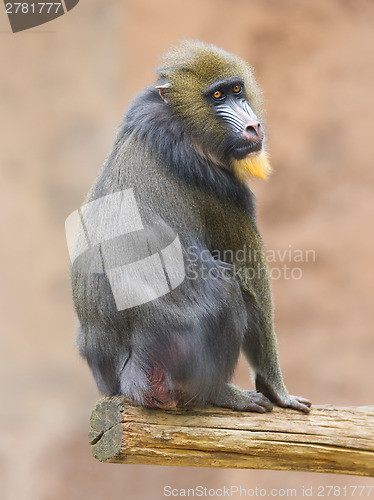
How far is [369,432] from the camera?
4.05 m

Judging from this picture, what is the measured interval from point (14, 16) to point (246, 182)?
5093 millimetres

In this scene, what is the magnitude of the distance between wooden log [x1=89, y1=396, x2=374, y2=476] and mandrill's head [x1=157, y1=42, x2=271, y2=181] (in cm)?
160

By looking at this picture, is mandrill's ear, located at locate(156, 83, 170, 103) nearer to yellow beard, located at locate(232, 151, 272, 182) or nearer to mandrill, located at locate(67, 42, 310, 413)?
mandrill, located at locate(67, 42, 310, 413)

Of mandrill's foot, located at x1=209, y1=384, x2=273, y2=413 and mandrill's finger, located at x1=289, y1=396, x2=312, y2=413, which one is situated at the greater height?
mandrill's foot, located at x1=209, y1=384, x2=273, y2=413

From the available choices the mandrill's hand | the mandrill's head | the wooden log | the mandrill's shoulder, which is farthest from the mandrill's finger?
the mandrill's head

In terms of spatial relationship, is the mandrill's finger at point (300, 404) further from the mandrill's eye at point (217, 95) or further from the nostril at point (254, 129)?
the mandrill's eye at point (217, 95)

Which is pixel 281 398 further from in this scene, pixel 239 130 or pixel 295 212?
pixel 295 212

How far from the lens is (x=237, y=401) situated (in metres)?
4.12

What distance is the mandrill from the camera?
381cm

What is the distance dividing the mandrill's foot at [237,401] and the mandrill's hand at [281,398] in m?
0.19

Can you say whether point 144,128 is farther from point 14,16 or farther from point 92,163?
point 92,163

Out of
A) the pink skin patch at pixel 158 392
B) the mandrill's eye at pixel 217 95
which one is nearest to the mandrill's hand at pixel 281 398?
the pink skin patch at pixel 158 392

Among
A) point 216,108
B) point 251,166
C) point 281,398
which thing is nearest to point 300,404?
point 281,398

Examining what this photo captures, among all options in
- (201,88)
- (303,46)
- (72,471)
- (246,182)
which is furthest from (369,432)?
(303,46)
